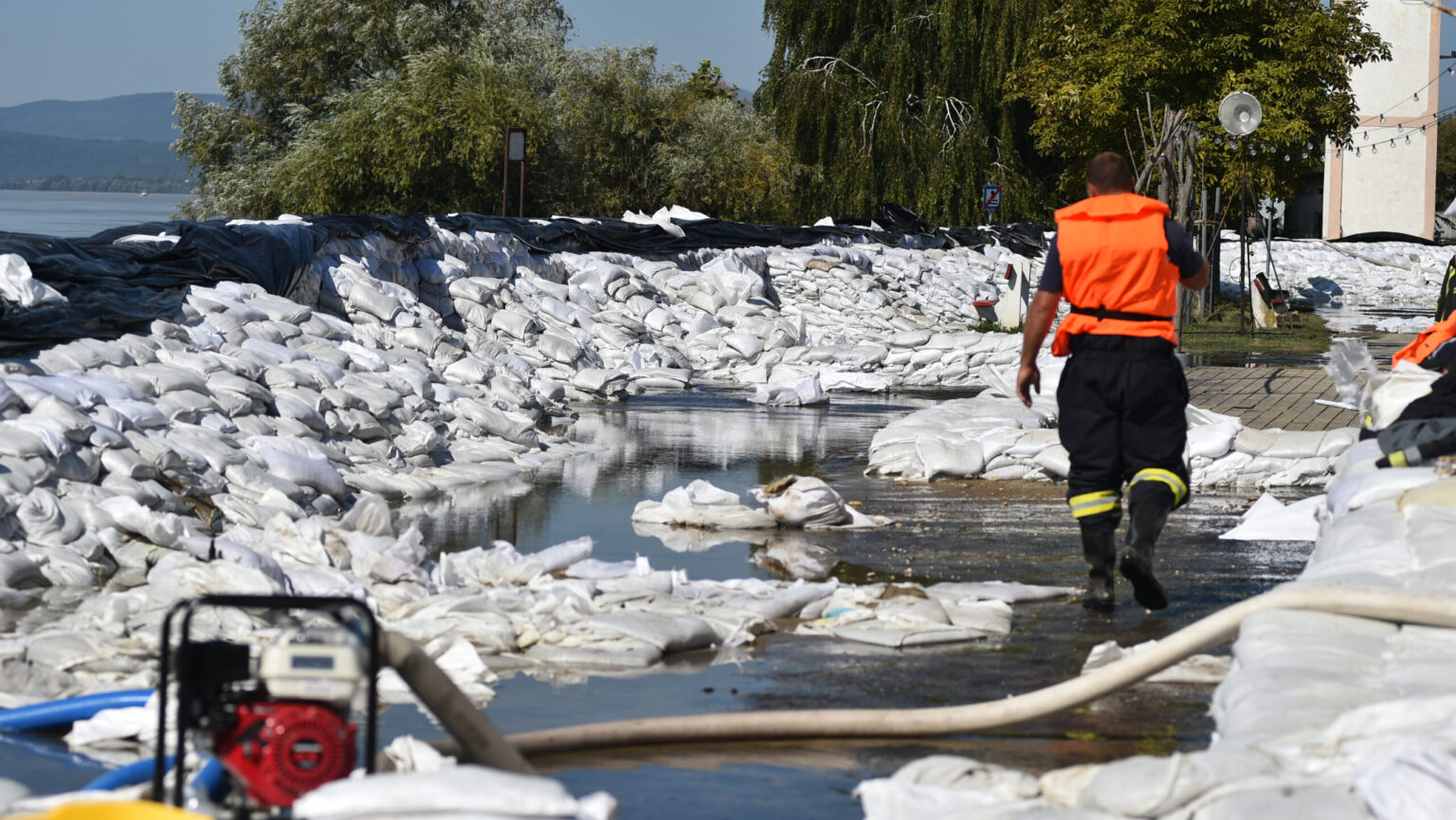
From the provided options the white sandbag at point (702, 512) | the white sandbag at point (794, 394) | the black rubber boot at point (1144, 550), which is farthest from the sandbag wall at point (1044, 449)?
the white sandbag at point (794, 394)

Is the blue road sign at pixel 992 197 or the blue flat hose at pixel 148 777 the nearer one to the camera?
the blue flat hose at pixel 148 777

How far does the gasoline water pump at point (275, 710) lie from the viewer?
276 centimetres

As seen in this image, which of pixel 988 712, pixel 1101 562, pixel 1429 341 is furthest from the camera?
pixel 1429 341

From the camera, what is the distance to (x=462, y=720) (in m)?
3.20

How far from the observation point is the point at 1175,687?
435 centimetres

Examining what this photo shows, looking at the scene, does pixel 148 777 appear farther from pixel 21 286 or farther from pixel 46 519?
pixel 21 286

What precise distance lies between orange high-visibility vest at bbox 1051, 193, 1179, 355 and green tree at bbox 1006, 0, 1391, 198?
16.6 m

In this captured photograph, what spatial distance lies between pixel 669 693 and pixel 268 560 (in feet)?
6.96

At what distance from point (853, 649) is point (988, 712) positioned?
4.32 ft

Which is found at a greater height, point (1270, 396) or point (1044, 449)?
point (1270, 396)

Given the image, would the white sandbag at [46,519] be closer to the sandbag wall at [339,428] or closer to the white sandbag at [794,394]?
the sandbag wall at [339,428]

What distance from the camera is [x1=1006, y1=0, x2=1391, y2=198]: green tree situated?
21250 mm

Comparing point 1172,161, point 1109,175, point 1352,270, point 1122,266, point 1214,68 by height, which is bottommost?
point 1122,266

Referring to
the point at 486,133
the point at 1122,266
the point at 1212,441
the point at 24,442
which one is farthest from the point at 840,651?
the point at 486,133
